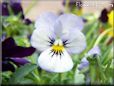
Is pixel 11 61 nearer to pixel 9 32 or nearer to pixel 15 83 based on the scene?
pixel 15 83

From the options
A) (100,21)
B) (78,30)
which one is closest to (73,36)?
(78,30)

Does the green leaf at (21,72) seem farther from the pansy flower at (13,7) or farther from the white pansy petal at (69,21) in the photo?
the pansy flower at (13,7)

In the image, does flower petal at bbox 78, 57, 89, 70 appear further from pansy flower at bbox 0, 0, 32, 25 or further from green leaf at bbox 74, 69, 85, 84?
pansy flower at bbox 0, 0, 32, 25

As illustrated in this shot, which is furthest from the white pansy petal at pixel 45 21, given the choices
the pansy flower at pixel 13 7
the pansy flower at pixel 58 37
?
the pansy flower at pixel 13 7

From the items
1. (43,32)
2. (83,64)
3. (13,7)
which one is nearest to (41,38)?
(43,32)

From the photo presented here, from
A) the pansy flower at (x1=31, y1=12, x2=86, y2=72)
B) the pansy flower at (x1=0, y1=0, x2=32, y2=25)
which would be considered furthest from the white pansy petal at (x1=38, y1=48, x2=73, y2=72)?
the pansy flower at (x1=0, y1=0, x2=32, y2=25)

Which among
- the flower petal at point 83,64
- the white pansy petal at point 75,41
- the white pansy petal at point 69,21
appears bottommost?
the flower petal at point 83,64
